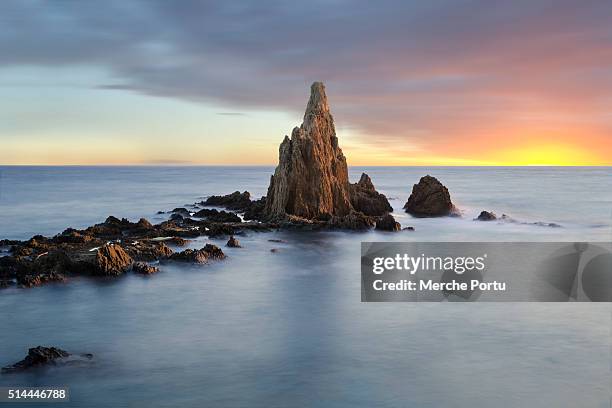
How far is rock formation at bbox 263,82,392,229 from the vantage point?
179 ft

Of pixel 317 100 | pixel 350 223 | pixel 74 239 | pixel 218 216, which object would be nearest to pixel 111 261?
pixel 74 239

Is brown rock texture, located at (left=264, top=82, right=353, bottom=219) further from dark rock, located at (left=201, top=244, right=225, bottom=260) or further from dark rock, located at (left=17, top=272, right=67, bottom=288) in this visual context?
dark rock, located at (left=17, top=272, right=67, bottom=288)

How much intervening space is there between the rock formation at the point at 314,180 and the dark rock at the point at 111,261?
2128 cm

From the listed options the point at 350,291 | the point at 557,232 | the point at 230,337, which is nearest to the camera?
the point at 230,337

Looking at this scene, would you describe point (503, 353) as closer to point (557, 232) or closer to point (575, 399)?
point (575, 399)

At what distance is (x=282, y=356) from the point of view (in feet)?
70.9

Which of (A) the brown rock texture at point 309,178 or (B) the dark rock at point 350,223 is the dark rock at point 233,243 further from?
(B) the dark rock at point 350,223

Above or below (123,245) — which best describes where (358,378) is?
below

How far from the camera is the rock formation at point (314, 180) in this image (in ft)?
179

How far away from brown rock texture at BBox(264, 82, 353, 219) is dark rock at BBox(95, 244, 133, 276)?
2177 cm

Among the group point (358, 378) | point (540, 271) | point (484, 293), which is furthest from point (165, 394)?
point (540, 271)

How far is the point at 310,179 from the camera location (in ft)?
182

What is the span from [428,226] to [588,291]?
2584 centimetres

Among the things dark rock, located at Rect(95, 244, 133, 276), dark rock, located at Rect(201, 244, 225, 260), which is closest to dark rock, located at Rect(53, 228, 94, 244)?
dark rock, located at Rect(95, 244, 133, 276)
